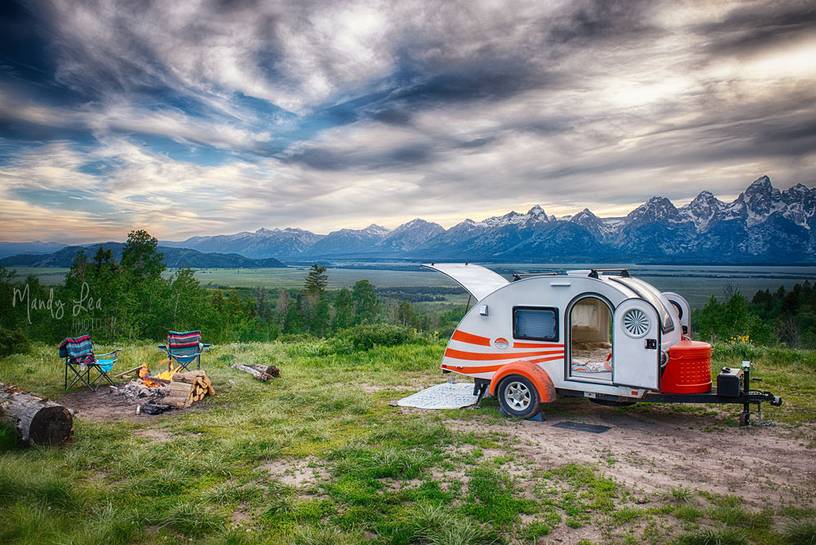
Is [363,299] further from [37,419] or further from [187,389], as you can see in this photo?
[37,419]

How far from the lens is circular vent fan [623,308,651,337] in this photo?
796cm

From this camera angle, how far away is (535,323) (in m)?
9.34

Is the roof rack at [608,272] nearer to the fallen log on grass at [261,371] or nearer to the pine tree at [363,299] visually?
the fallen log on grass at [261,371]

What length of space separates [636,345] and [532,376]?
1.84m

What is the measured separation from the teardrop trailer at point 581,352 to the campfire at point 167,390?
17.8ft

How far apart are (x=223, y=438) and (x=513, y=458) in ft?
15.3

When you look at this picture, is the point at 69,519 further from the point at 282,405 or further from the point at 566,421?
the point at 566,421

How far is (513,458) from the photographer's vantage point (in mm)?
7047

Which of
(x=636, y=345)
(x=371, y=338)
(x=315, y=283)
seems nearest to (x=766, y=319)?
(x=315, y=283)

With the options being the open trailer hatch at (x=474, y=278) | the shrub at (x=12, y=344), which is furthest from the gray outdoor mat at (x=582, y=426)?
the shrub at (x=12, y=344)

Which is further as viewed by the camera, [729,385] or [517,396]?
[517,396]

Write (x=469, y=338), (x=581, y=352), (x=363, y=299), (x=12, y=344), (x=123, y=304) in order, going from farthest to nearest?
(x=363, y=299) < (x=123, y=304) < (x=12, y=344) < (x=581, y=352) < (x=469, y=338)

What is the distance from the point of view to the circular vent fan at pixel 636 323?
796cm

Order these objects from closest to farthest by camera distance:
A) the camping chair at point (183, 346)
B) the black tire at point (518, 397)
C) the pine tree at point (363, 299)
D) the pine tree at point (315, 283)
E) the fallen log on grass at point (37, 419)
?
the fallen log on grass at point (37, 419) → the black tire at point (518, 397) → the camping chair at point (183, 346) → the pine tree at point (315, 283) → the pine tree at point (363, 299)
